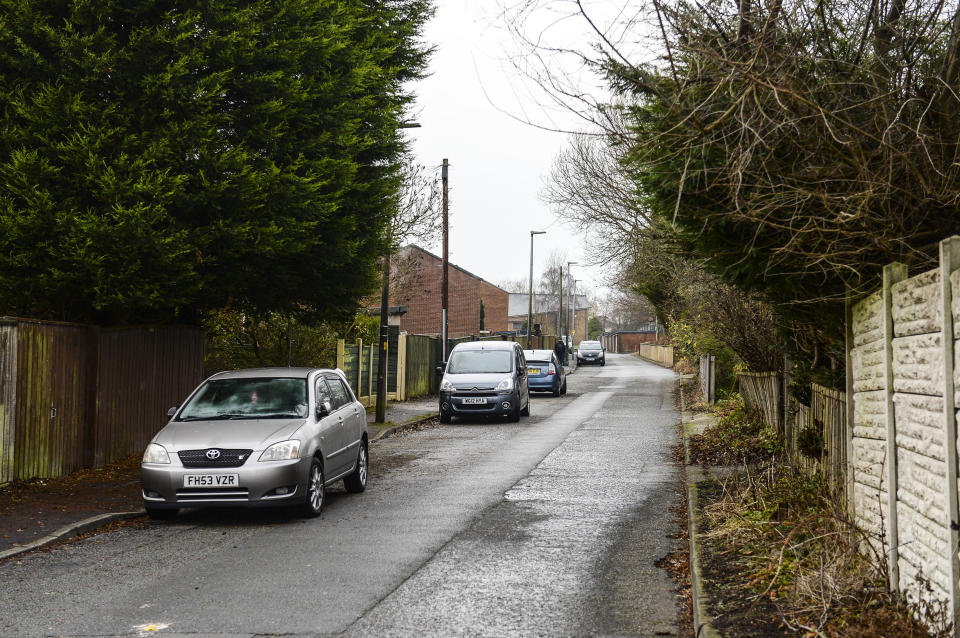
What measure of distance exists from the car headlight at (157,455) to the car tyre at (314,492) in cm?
142

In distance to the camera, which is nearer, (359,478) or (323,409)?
(323,409)

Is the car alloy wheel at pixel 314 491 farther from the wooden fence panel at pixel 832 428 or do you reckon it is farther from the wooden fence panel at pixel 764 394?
the wooden fence panel at pixel 764 394

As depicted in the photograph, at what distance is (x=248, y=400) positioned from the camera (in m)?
10.6

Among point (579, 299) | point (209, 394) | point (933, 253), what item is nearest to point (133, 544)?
point (209, 394)

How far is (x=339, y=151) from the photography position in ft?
45.5

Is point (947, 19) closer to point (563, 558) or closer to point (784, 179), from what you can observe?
point (784, 179)

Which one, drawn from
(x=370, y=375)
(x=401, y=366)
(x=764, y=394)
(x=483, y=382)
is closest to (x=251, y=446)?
(x=764, y=394)

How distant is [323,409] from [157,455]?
6.08ft

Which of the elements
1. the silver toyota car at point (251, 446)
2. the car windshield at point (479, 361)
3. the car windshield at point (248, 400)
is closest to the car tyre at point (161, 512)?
the silver toyota car at point (251, 446)

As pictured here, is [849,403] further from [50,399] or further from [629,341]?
[629,341]

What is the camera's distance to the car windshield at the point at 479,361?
2320cm

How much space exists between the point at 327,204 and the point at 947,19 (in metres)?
8.73

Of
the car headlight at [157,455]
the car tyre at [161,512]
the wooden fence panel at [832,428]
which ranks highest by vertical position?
the wooden fence panel at [832,428]

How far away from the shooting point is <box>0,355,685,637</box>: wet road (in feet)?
19.7
